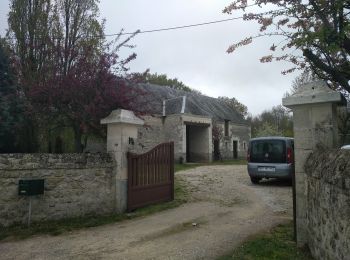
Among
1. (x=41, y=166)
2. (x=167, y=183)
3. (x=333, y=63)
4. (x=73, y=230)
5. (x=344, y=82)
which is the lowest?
(x=73, y=230)

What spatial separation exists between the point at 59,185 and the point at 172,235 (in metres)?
Result: 2.84

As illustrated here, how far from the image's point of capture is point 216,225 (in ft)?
23.7

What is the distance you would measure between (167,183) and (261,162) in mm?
4971

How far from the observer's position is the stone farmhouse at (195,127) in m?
29.5

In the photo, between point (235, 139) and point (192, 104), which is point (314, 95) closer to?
point (192, 104)

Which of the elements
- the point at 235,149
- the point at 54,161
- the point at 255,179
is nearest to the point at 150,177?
the point at 54,161

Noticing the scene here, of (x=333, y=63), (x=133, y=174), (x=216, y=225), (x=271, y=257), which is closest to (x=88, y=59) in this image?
(x=133, y=174)

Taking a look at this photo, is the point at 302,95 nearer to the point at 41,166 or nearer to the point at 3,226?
the point at 41,166

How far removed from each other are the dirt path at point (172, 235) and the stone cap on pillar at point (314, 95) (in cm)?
255

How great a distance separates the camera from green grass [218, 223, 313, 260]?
16.9 feet

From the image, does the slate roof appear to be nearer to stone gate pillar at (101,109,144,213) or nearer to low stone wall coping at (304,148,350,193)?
stone gate pillar at (101,109,144,213)

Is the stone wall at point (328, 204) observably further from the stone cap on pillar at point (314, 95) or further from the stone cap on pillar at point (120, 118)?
the stone cap on pillar at point (120, 118)

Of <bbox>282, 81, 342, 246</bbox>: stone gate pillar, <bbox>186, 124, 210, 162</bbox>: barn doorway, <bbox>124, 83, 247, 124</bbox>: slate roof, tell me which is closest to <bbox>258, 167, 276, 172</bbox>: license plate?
<bbox>282, 81, 342, 246</bbox>: stone gate pillar

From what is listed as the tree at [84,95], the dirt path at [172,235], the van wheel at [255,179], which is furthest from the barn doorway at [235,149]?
the tree at [84,95]
